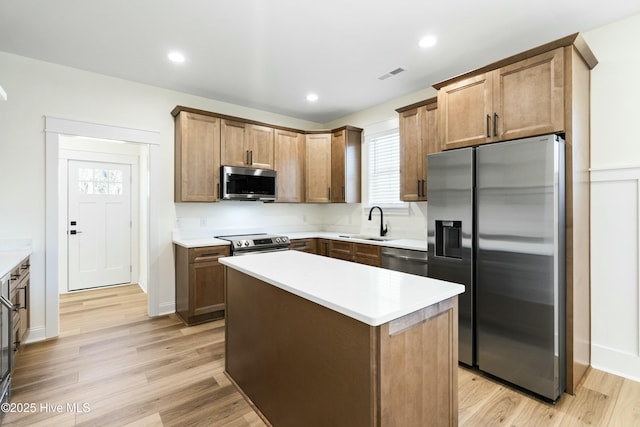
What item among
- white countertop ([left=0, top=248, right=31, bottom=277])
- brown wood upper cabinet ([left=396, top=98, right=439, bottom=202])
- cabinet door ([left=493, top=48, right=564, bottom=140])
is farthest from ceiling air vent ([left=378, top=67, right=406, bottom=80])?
white countertop ([left=0, top=248, right=31, bottom=277])

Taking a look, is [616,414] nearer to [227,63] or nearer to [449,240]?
[449,240]

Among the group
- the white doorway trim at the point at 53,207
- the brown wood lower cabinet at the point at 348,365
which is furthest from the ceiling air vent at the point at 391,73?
the white doorway trim at the point at 53,207

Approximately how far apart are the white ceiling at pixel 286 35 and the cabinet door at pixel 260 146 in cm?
72

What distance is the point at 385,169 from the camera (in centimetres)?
432

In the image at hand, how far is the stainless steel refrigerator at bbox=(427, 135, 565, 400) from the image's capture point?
6.79 feet

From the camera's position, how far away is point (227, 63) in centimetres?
310

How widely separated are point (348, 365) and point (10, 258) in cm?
285

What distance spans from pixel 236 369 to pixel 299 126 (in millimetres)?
3813

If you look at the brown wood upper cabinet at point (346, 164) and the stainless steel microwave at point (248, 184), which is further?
the brown wood upper cabinet at point (346, 164)

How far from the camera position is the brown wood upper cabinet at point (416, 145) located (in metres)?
3.32

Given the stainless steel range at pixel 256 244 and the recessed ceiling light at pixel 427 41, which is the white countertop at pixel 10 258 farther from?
the recessed ceiling light at pixel 427 41

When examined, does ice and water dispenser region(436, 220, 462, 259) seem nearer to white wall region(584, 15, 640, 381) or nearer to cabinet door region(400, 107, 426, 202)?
cabinet door region(400, 107, 426, 202)

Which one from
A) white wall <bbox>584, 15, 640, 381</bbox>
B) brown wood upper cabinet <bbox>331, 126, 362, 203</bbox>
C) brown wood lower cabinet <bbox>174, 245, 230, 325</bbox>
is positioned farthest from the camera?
brown wood upper cabinet <bbox>331, 126, 362, 203</bbox>

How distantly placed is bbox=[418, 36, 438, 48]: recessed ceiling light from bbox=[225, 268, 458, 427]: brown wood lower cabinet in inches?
87.0
